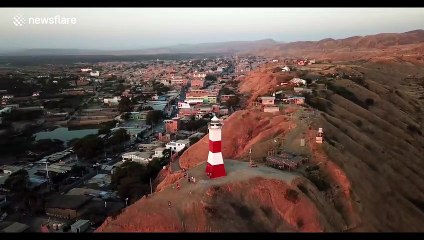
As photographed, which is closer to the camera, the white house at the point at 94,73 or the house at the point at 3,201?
the house at the point at 3,201

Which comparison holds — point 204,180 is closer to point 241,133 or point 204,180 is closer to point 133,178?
point 133,178

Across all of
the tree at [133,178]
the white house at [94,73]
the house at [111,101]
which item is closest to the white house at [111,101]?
the house at [111,101]

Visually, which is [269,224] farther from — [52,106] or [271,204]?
[52,106]

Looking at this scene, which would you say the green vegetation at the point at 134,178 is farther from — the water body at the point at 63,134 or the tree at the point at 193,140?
the water body at the point at 63,134

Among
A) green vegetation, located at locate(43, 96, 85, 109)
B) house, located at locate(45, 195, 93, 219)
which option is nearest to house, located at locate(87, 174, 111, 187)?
house, located at locate(45, 195, 93, 219)

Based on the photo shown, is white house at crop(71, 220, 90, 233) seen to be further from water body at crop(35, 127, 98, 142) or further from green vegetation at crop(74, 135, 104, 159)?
water body at crop(35, 127, 98, 142)

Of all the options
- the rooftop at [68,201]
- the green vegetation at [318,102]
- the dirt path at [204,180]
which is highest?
the green vegetation at [318,102]

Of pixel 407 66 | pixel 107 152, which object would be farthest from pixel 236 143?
pixel 407 66
